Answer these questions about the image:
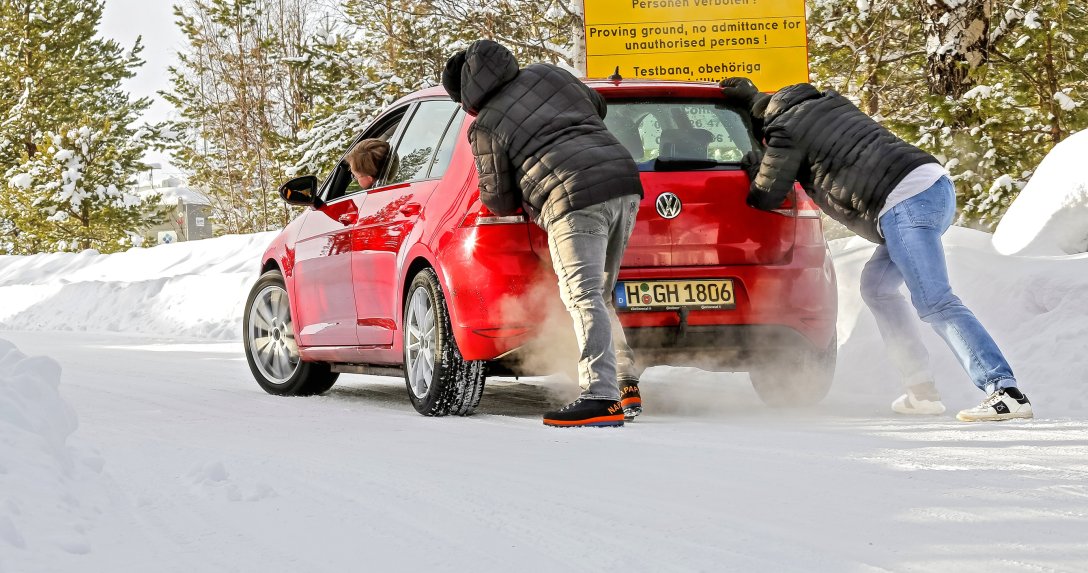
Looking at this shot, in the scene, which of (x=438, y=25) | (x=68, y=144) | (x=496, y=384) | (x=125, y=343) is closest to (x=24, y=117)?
(x=68, y=144)

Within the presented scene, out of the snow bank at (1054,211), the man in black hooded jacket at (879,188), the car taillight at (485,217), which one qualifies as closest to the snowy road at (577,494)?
the man in black hooded jacket at (879,188)

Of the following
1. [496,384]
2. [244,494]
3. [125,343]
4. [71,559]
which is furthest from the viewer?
[125,343]

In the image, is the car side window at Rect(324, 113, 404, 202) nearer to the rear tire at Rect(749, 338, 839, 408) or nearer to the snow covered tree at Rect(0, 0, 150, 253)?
the rear tire at Rect(749, 338, 839, 408)

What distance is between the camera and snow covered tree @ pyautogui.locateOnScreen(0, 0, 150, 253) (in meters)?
44.8

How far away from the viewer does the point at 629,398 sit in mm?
5750

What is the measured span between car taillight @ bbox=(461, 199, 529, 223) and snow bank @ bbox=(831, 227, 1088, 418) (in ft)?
8.12

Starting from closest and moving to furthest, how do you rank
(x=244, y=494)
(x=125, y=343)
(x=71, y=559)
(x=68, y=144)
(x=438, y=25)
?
1. (x=71, y=559)
2. (x=244, y=494)
3. (x=125, y=343)
4. (x=438, y=25)
5. (x=68, y=144)

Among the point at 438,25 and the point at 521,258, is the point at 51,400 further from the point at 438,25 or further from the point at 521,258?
the point at 438,25

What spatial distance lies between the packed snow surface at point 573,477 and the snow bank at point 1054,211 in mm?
883

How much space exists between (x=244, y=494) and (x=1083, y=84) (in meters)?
16.5

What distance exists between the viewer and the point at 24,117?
47.5 metres

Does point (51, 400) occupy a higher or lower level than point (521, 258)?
lower

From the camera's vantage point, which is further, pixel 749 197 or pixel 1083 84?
pixel 1083 84

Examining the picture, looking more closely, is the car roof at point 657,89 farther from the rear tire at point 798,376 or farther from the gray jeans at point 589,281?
the rear tire at point 798,376
